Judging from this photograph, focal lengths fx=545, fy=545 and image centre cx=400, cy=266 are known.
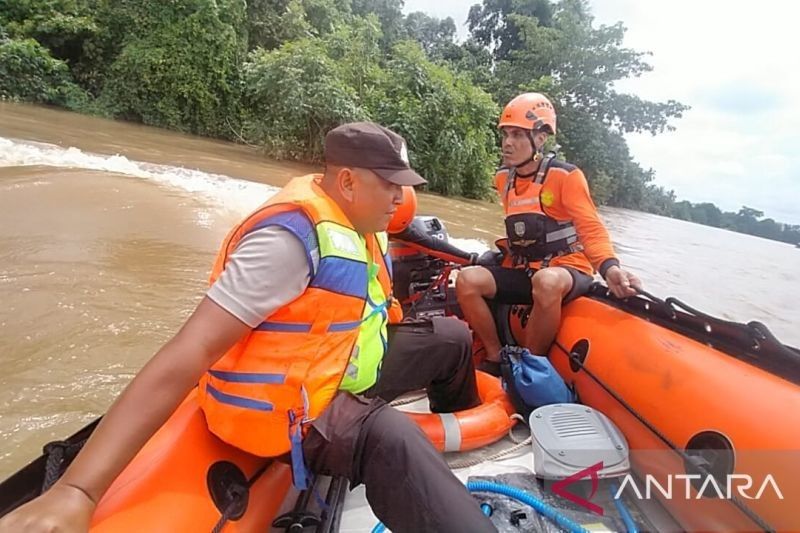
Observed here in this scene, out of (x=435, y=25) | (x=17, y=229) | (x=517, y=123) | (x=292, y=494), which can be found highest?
(x=435, y=25)

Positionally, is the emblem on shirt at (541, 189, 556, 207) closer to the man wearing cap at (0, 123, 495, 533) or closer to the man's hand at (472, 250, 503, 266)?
the man's hand at (472, 250, 503, 266)

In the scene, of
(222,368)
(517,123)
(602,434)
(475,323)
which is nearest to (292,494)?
(222,368)

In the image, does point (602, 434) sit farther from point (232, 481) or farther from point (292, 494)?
point (232, 481)

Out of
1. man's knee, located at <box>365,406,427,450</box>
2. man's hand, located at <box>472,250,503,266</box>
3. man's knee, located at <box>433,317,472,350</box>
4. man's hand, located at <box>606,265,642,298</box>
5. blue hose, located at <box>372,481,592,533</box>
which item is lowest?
blue hose, located at <box>372,481,592,533</box>

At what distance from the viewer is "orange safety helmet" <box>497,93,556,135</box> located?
2.54 meters

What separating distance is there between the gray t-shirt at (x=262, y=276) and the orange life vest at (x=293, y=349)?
0.09 ft

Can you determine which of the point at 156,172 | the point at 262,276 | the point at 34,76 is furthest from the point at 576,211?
the point at 34,76

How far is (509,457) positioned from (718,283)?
28.3 ft

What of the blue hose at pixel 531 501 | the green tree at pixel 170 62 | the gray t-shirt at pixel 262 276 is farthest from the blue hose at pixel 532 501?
the green tree at pixel 170 62

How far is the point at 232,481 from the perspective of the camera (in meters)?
1.19

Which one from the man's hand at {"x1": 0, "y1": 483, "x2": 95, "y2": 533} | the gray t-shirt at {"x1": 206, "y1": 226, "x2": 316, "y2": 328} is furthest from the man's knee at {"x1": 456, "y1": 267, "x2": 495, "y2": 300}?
the man's hand at {"x1": 0, "y1": 483, "x2": 95, "y2": 533}

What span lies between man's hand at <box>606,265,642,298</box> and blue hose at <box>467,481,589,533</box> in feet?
2.98

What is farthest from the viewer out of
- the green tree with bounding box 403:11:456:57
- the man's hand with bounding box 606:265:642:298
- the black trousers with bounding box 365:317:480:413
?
the green tree with bounding box 403:11:456:57

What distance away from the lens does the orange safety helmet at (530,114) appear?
2541 mm
